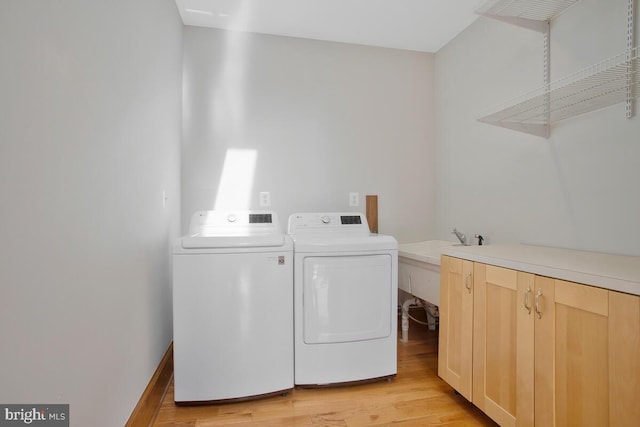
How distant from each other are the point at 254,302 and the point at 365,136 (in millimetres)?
1673

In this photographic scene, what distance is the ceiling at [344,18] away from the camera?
2158 mm

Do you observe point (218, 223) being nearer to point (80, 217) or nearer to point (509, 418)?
point (80, 217)

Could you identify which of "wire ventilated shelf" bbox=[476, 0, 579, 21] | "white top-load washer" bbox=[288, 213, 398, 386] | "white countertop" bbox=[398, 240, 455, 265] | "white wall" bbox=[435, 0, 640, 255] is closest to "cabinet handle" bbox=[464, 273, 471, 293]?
"white countertop" bbox=[398, 240, 455, 265]

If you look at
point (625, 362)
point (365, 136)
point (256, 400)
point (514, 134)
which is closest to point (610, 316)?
point (625, 362)

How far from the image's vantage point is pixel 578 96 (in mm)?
1521

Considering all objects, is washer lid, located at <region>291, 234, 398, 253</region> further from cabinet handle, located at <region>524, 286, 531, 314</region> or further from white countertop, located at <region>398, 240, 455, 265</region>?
cabinet handle, located at <region>524, 286, 531, 314</region>

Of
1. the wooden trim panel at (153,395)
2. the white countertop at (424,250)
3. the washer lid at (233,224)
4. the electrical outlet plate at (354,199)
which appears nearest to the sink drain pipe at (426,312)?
the white countertop at (424,250)

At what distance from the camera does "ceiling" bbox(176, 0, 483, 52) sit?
2158 mm

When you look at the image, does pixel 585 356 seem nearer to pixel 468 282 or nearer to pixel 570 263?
pixel 570 263

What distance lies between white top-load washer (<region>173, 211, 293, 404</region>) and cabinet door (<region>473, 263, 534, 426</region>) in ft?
3.14

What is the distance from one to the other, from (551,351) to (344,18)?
232 cm

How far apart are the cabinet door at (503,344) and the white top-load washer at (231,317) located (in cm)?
96

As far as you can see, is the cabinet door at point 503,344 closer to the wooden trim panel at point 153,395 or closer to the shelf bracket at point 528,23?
the shelf bracket at point 528,23

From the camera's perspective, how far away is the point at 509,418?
53.7 inches
